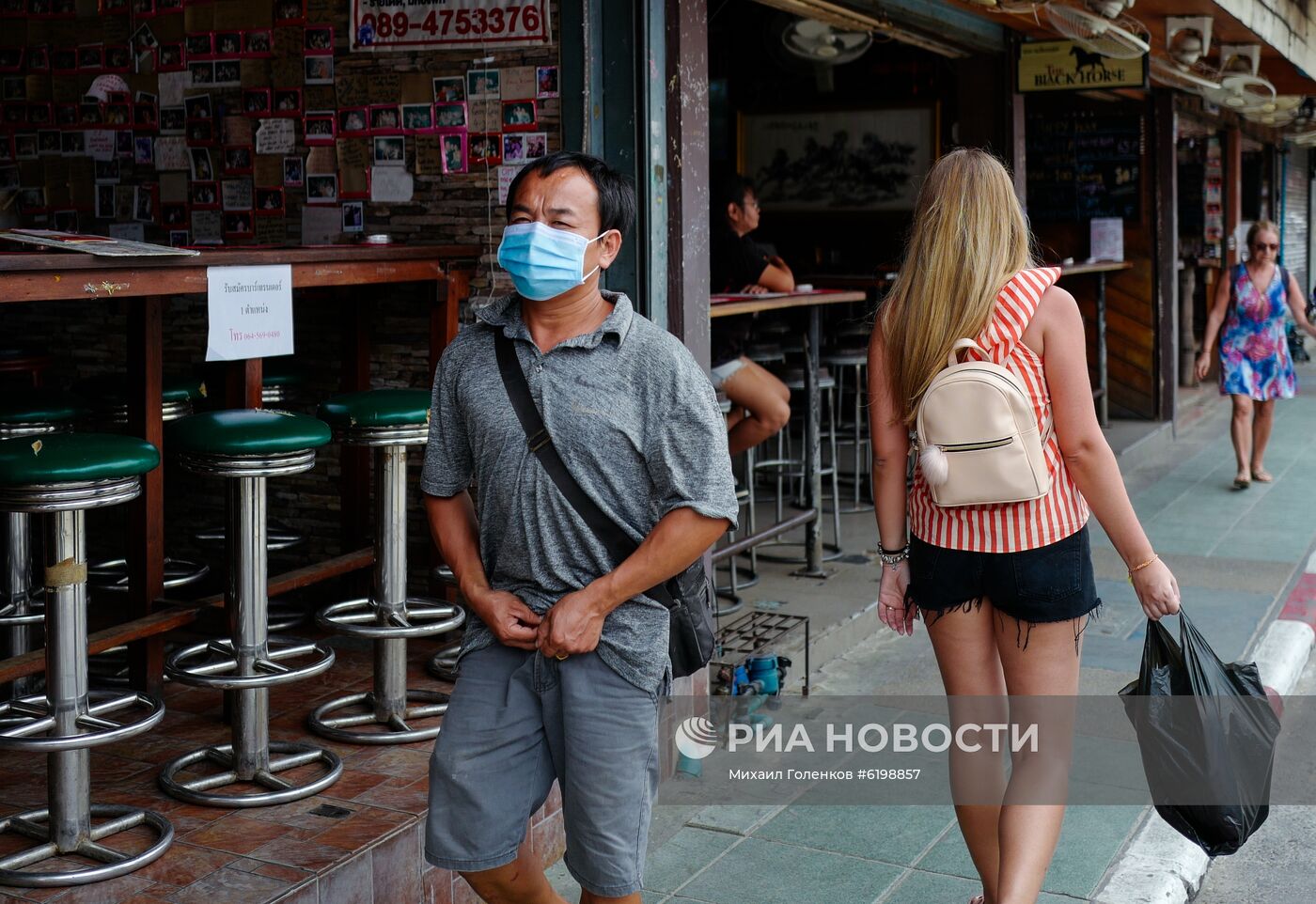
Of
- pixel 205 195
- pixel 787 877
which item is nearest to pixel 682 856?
pixel 787 877

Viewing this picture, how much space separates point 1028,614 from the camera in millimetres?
3373

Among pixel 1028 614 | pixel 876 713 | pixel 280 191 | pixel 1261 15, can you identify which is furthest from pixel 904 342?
pixel 1261 15

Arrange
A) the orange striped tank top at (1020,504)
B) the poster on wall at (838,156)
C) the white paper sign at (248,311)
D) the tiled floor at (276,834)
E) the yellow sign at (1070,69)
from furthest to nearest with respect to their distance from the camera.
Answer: the poster on wall at (838,156), the yellow sign at (1070,69), the white paper sign at (248,311), the tiled floor at (276,834), the orange striped tank top at (1020,504)

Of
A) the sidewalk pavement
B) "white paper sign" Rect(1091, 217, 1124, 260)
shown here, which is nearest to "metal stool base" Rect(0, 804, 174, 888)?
the sidewalk pavement

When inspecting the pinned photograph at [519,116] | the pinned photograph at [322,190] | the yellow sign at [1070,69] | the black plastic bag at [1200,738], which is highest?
the yellow sign at [1070,69]

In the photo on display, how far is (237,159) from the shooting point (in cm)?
603

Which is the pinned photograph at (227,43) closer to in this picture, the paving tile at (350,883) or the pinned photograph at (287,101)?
the pinned photograph at (287,101)

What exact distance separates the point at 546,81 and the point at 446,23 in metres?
0.56

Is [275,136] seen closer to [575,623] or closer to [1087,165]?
[575,623]

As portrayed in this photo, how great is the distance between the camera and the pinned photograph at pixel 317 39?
18.5ft

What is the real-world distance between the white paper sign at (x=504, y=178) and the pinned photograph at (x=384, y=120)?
1.76ft

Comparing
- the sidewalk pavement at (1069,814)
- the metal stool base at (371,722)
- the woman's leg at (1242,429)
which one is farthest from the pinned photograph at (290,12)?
the woman's leg at (1242,429)

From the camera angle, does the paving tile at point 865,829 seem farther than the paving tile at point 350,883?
Yes

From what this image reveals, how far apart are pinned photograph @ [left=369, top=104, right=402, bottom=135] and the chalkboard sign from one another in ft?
28.3
